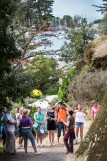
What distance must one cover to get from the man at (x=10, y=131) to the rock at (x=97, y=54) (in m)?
15.1

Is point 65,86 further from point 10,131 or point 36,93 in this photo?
point 10,131

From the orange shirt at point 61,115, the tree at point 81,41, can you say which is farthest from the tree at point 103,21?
the orange shirt at point 61,115

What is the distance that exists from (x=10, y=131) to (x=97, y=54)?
15.7m

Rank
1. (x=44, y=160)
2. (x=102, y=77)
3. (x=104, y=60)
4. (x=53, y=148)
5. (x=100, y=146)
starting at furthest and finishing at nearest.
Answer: (x=104, y=60), (x=102, y=77), (x=53, y=148), (x=44, y=160), (x=100, y=146)

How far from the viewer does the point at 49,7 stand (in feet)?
199

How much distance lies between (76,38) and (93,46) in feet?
31.2

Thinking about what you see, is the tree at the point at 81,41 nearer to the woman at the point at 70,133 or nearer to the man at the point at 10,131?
the man at the point at 10,131

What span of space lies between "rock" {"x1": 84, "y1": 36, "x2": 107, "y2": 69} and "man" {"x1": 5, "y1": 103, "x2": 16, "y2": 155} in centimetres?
1509

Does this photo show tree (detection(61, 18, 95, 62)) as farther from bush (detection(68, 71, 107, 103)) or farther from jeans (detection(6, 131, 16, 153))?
jeans (detection(6, 131, 16, 153))

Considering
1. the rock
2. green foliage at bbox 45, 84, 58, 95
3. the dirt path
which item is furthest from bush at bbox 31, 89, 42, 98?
the dirt path

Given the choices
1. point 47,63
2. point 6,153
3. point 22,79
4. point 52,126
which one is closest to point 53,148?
point 52,126

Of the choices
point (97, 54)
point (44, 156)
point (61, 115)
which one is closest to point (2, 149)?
point (44, 156)

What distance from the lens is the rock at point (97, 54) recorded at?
2770 cm

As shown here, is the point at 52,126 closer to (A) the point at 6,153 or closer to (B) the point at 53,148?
(B) the point at 53,148
